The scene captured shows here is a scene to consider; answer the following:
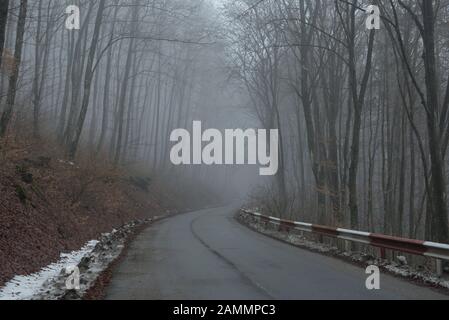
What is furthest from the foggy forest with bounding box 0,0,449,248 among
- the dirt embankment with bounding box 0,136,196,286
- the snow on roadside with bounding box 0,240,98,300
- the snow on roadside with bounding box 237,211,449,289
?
the snow on roadside with bounding box 0,240,98,300

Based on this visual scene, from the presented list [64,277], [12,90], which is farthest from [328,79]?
[64,277]

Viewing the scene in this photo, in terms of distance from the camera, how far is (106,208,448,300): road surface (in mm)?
8664

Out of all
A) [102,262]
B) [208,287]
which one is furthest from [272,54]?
[208,287]

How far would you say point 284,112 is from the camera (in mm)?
51719

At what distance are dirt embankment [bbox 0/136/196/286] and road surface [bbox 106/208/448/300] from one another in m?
1.76

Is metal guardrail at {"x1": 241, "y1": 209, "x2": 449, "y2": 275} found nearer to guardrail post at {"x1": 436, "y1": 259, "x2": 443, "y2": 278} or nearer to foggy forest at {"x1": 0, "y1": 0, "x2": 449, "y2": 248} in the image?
guardrail post at {"x1": 436, "y1": 259, "x2": 443, "y2": 278}

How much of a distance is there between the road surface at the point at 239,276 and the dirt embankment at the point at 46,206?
1.76 meters

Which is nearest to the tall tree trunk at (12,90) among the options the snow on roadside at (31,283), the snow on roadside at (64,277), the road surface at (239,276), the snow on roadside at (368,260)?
the snow on roadside at (64,277)

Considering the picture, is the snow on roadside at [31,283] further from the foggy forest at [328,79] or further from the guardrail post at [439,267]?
the guardrail post at [439,267]

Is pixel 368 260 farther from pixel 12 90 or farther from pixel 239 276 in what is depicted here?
pixel 12 90

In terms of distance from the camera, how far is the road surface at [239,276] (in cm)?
866

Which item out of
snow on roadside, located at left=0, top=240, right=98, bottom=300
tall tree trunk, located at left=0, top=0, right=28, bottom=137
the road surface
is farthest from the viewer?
tall tree trunk, located at left=0, top=0, right=28, bottom=137

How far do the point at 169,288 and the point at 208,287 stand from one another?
0.71 m
